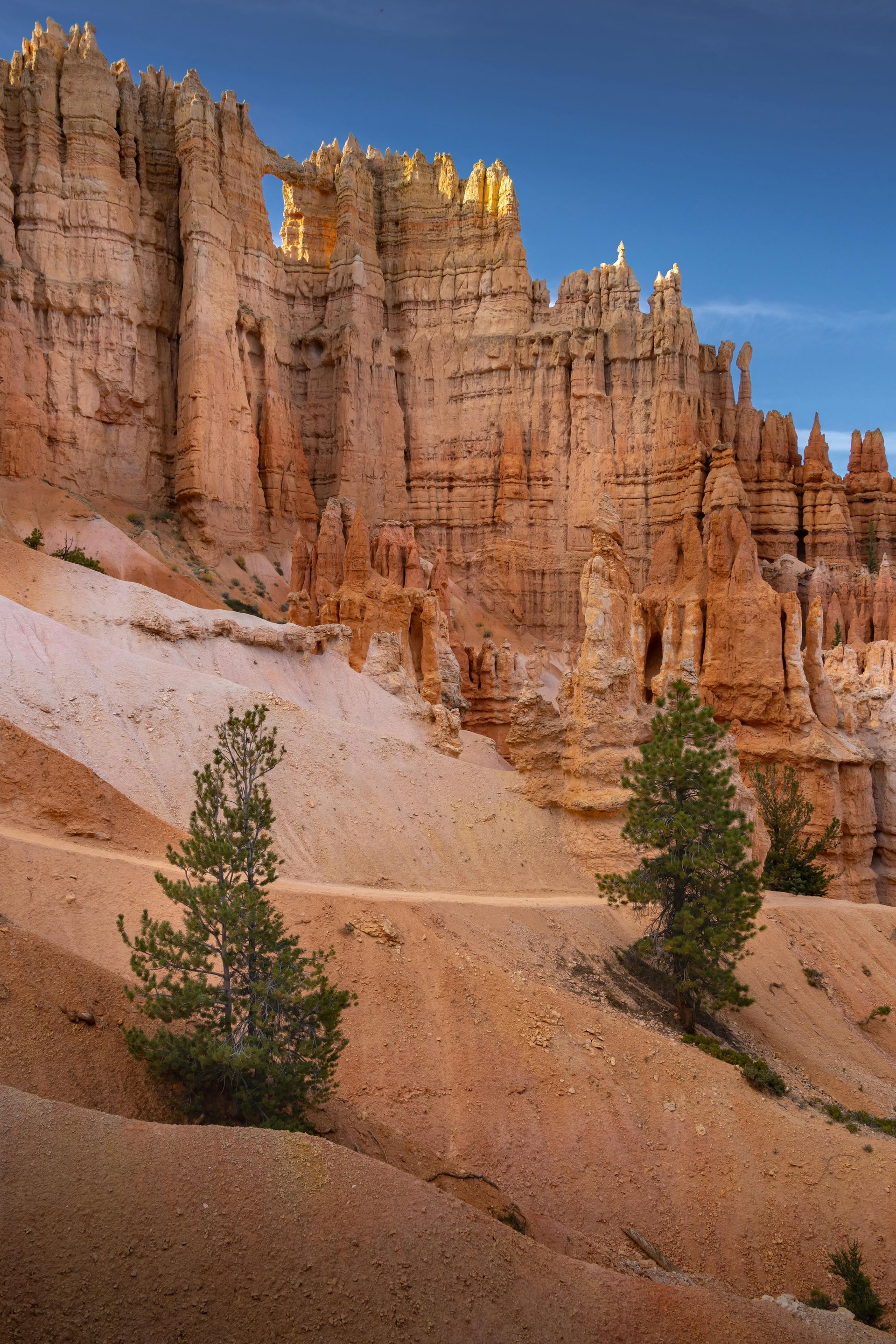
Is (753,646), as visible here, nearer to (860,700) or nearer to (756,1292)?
(860,700)

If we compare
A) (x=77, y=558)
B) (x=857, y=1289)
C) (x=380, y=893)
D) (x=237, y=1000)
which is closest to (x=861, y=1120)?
(x=857, y=1289)

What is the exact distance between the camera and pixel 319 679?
33375 millimetres

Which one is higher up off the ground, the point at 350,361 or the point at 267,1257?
the point at 350,361

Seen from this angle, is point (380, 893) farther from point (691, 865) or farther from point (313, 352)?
point (313, 352)

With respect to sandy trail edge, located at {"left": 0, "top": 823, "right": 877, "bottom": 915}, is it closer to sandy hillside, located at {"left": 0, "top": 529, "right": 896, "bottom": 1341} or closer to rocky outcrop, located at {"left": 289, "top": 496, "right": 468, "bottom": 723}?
sandy hillside, located at {"left": 0, "top": 529, "right": 896, "bottom": 1341}

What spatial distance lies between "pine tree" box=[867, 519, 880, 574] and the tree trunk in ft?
182

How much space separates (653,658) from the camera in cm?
3862

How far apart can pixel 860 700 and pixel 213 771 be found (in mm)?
28093

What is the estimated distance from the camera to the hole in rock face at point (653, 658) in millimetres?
38438

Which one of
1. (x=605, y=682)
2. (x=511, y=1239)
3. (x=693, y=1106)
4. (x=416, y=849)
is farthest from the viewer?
(x=605, y=682)

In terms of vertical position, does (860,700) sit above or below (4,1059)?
above

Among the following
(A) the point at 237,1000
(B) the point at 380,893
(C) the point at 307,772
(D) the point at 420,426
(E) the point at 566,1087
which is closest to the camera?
(A) the point at 237,1000

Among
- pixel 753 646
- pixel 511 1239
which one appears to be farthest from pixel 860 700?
pixel 511 1239

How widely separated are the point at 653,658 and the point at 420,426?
119 ft
